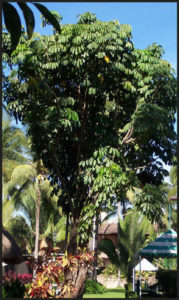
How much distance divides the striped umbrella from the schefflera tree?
95.7 inches

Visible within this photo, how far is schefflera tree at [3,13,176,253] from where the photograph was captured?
1215 centimetres

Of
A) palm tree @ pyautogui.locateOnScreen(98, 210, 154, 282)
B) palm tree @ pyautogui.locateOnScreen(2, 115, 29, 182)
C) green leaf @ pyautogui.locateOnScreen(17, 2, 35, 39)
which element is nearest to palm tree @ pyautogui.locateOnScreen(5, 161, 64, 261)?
palm tree @ pyautogui.locateOnScreen(2, 115, 29, 182)

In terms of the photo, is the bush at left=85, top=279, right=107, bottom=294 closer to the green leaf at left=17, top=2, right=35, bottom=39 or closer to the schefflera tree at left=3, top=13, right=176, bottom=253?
the schefflera tree at left=3, top=13, right=176, bottom=253

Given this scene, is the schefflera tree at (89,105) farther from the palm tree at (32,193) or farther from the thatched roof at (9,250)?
the palm tree at (32,193)

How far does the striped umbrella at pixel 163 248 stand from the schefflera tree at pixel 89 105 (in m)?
2.43

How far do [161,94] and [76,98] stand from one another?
2.62 meters

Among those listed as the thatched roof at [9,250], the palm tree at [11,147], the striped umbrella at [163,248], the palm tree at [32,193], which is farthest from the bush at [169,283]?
the palm tree at [11,147]

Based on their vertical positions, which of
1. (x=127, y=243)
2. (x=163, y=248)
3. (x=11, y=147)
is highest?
(x=11, y=147)

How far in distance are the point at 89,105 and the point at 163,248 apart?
5.21 m

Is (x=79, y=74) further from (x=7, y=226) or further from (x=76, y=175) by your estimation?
(x=7, y=226)

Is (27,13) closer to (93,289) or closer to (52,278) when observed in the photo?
(52,278)

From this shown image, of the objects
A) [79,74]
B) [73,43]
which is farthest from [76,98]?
[73,43]

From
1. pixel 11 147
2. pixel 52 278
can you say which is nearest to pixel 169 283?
pixel 52 278

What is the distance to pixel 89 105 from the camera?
46.0 feet
